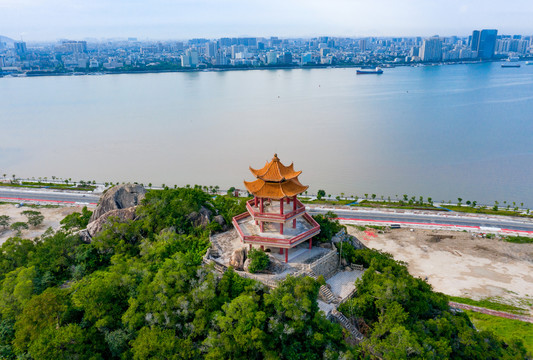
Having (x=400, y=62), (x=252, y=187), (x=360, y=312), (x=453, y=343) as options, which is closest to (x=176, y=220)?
(x=252, y=187)

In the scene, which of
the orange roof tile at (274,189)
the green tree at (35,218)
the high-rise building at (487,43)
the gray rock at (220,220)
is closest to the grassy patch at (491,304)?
the orange roof tile at (274,189)

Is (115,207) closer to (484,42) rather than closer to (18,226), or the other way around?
(18,226)

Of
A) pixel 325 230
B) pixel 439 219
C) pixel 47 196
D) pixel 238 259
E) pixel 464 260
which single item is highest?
pixel 325 230

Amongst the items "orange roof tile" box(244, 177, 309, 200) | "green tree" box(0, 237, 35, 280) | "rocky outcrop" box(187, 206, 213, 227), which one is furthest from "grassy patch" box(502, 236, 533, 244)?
"green tree" box(0, 237, 35, 280)

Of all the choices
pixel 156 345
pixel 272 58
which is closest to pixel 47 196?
pixel 156 345

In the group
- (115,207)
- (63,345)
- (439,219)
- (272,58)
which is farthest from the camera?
(272,58)

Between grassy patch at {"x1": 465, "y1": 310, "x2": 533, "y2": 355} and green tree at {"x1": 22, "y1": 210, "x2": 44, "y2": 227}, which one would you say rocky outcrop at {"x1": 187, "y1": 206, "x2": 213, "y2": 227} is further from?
green tree at {"x1": 22, "y1": 210, "x2": 44, "y2": 227}

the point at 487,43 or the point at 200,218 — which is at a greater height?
the point at 487,43

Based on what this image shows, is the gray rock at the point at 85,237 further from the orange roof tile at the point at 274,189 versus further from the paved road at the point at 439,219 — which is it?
the paved road at the point at 439,219
